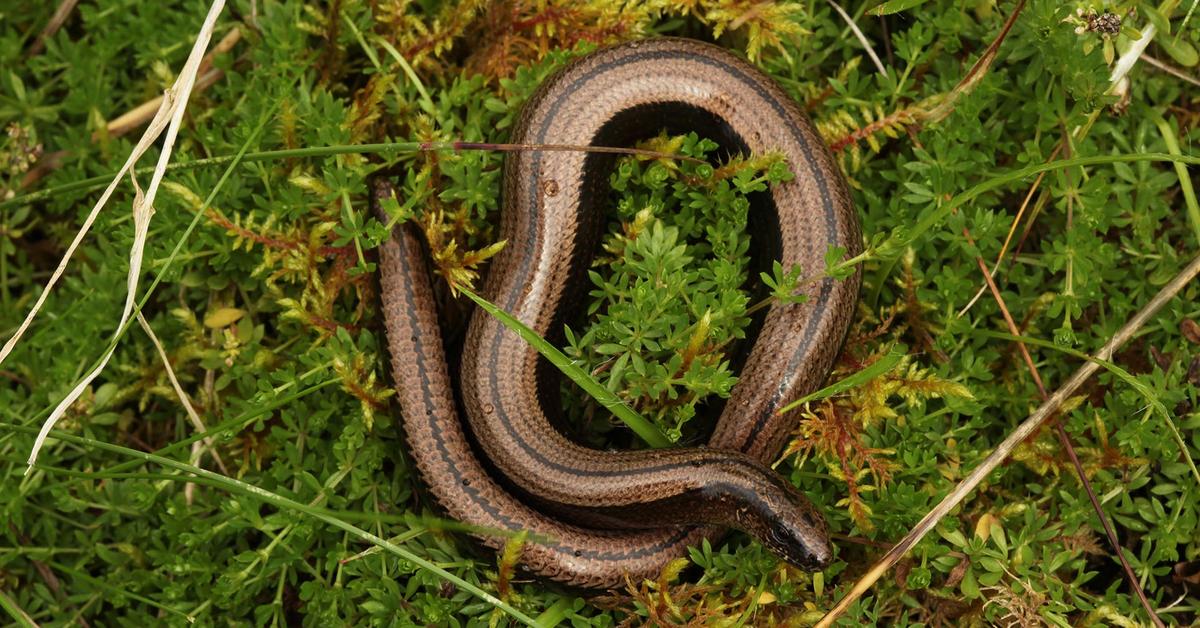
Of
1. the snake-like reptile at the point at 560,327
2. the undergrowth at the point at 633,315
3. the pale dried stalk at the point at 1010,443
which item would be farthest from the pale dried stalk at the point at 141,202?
the pale dried stalk at the point at 1010,443

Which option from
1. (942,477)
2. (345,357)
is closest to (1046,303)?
(942,477)

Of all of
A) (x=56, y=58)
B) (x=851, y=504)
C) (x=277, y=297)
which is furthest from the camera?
(x=56, y=58)

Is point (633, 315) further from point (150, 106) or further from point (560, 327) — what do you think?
point (150, 106)

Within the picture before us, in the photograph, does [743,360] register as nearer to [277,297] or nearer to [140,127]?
[277,297]

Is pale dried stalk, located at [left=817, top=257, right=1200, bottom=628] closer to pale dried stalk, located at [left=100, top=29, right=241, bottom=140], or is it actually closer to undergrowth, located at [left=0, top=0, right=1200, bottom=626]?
undergrowth, located at [left=0, top=0, right=1200, bottom=626]

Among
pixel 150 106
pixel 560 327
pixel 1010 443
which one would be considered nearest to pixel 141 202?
pixel 150 106
